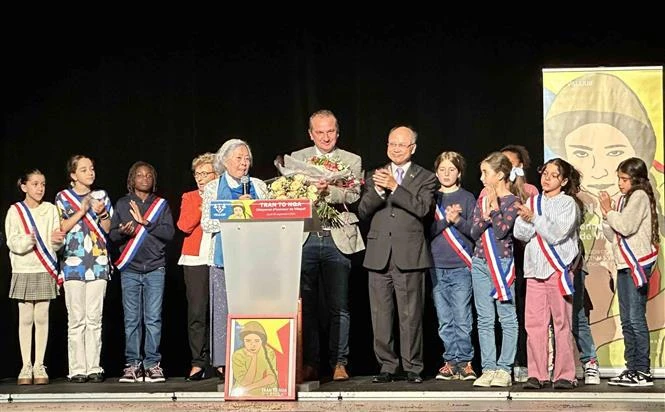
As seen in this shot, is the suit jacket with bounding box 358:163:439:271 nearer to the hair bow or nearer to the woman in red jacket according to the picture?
the hair bow

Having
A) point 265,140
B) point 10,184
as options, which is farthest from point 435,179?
point 10,184

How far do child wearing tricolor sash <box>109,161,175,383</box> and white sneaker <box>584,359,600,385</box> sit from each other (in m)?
2.56

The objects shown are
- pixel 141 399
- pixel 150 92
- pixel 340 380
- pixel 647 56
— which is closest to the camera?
pixel 141 399

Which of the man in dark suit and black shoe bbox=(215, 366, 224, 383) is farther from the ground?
the man in dark suit

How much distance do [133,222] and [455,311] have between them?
81.4 inches

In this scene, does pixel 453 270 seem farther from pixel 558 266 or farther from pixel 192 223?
pixel 192 223

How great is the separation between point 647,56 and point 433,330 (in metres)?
2.28

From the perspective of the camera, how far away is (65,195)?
22.6 ft

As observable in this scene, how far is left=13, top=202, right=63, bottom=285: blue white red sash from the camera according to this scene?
6.86 metres

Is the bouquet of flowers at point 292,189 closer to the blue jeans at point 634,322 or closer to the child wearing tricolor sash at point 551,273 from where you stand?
the child wearing tricolor sash at point 551,273

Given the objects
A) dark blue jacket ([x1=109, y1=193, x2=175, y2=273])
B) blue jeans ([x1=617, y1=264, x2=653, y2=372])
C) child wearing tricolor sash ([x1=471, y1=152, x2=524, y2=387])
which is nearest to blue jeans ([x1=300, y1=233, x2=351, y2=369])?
child wearing tricolor sash ([x1=471, y1=152, x2=524, y2=387])

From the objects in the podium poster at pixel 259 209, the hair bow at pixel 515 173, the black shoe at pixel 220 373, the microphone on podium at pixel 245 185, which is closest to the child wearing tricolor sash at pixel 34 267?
the black shoe at pixel 220 373

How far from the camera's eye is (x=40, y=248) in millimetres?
6859

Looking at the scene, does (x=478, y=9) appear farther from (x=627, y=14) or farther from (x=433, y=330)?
(x=433, y=330)
